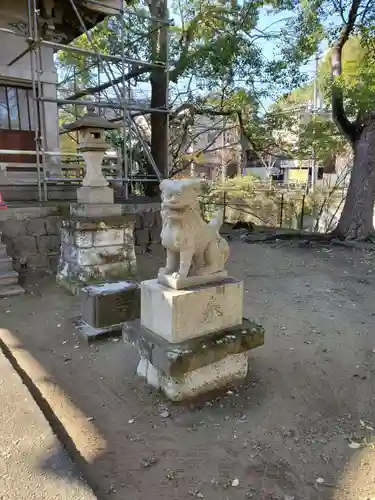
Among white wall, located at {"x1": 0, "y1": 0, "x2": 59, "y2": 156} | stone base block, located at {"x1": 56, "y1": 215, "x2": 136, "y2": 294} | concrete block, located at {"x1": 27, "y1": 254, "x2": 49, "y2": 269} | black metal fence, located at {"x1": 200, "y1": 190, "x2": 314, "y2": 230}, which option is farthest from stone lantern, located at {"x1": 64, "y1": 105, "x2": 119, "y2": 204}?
black metal fence, located at {"x1": 200, "y1": 190, "x2": 314, "y2": 230}

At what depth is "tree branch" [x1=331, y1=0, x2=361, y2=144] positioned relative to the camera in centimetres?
809

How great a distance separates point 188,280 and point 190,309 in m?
0.23

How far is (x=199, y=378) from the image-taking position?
113 inches

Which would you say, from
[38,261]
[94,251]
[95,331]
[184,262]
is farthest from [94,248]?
[184,262]

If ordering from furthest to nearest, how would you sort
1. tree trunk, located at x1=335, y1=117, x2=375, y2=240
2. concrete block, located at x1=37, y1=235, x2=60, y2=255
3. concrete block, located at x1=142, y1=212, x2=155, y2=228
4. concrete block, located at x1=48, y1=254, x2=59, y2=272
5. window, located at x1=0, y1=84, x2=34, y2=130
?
window, located at x1=0, y1=84, x2=34, y2=130, tree trunk, located at x1=335, y1=117, x2=375, y2=240, concrete block, located at x1=142, y1=212, x2=155, y2=228, concrete block, located at x1=48, y1=254, x2=59, y2=272, concrete block, located at x1=37, y1=235, x2=60, y2=255

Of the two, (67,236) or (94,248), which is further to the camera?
(67,236)

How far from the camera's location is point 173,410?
2.77 metres

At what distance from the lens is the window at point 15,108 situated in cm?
877

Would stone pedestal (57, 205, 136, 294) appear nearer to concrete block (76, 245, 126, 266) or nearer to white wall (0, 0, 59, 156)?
concrete block (76, 245, 126, 266)

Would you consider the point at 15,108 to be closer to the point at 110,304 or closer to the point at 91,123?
the point at 91,123

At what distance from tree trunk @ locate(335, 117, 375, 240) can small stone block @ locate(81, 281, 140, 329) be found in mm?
6289

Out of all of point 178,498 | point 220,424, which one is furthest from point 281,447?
point 178,498

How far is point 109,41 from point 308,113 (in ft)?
25.6

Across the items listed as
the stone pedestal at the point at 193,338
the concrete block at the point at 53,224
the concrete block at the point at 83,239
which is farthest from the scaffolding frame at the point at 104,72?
the stone pedestal at the point at 193,338
